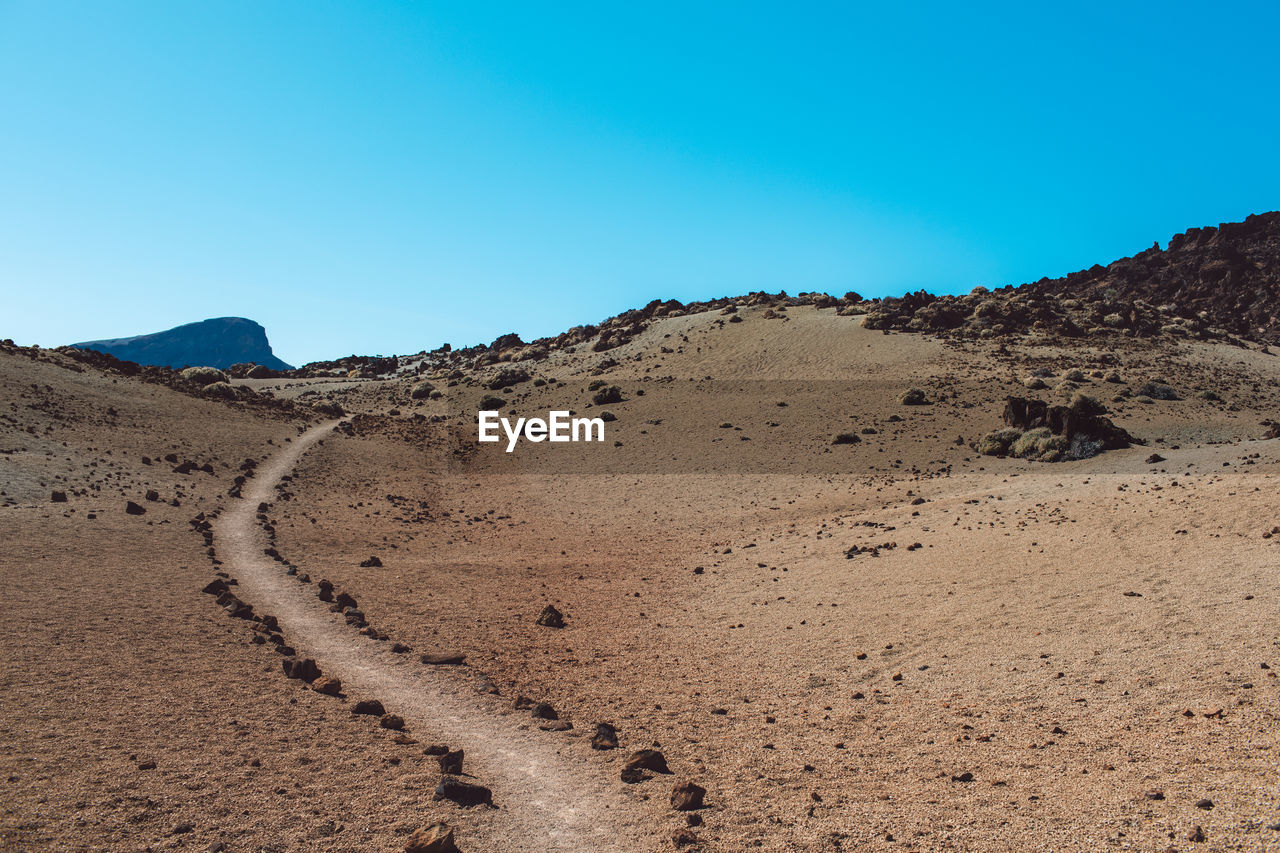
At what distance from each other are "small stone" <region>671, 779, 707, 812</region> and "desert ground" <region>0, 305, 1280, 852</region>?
1.7 inches

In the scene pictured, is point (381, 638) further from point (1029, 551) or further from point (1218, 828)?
point (1029, 551)

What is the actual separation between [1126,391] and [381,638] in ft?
140

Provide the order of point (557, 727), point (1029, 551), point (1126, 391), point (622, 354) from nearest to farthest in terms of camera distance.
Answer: point (557, 727) → point (1029, 551) → point (1126, 391) → point (622, 354)

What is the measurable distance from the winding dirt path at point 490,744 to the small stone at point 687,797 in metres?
0.44

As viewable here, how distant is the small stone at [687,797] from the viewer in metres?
7.75

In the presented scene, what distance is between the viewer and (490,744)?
9555 millimetres

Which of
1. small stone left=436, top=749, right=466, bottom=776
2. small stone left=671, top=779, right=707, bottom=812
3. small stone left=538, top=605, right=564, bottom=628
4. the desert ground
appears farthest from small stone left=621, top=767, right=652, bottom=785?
small stone left=538, top=605, right=564, bottom=628

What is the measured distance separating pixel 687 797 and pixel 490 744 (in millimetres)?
3059

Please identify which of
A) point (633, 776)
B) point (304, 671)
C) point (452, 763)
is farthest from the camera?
point (304, 671)

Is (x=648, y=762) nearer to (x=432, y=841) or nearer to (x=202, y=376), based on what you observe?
(x=432, y=841)

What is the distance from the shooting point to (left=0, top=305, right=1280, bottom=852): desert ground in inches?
287

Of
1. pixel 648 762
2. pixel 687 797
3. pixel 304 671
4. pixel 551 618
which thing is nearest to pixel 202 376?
pixel 551 618

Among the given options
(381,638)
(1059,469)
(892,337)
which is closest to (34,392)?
(381,638)

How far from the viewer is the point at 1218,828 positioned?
6.26m
